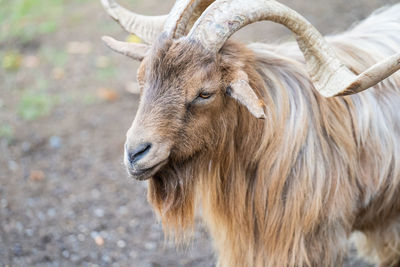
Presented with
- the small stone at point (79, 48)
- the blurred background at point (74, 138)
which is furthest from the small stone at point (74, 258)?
the small stone at point (79, 48)

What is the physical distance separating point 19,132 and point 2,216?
1.53m

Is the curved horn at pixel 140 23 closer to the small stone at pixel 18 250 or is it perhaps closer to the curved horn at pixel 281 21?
the curved horn at pixel 281 21

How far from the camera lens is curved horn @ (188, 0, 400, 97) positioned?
3.04 metres

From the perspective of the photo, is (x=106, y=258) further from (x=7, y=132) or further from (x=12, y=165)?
(x=7, y=132)

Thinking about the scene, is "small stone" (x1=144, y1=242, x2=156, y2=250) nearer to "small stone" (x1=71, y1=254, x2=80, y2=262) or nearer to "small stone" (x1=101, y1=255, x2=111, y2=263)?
"small stone" (x1=101, y1=255, x2=111, y2=263)

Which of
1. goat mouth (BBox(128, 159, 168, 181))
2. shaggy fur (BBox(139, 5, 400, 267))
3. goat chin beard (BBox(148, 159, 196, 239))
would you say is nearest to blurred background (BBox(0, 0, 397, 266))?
goat chin beard (BBox(148, 159, 196, 239))

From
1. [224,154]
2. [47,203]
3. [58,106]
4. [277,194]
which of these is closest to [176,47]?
[224,154]

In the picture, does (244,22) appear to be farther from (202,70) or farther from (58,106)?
(58,106)

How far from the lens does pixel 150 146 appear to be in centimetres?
304

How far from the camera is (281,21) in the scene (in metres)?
3.17

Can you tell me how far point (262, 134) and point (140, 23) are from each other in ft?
3.96

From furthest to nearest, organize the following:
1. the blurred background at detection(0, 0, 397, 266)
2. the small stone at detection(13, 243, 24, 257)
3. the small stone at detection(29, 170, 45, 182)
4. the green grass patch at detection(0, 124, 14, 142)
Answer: the green grass patch at detection(0, 124, 14, 142), the small stone at detection(29, 170, 45, 182), the blurred background at detection(0, 0, 397, 266), the small stone at detection(13, 243, 24, 257)

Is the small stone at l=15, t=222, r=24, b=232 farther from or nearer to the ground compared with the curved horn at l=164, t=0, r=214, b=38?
nearer to the ground

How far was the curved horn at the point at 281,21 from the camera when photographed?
304cm
